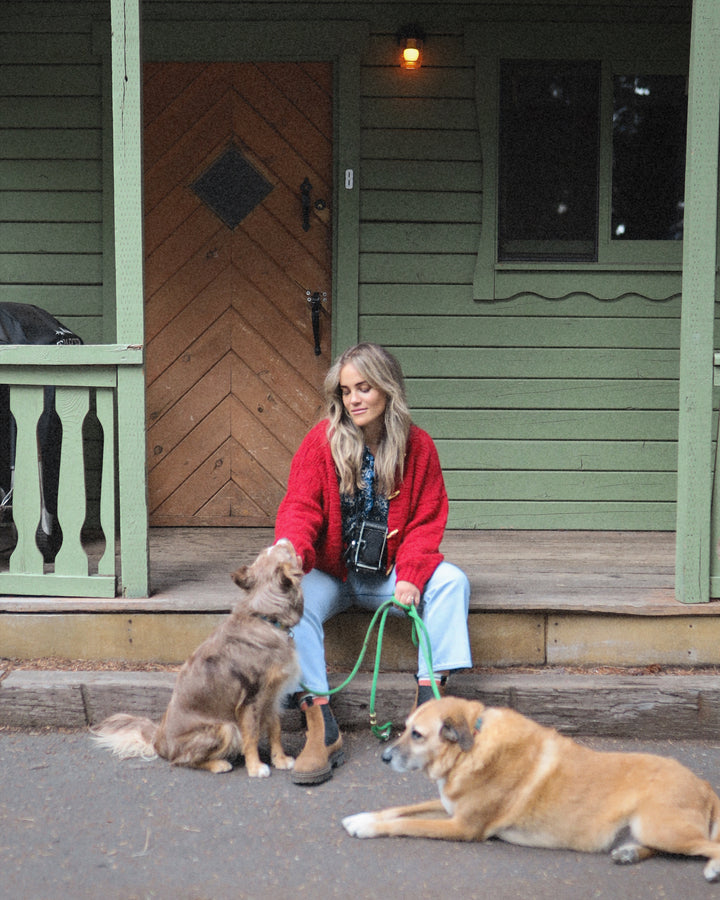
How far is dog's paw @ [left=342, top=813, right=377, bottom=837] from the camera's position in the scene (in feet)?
9.43

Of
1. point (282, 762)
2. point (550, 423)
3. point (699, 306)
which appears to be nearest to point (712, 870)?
point (282, 762)

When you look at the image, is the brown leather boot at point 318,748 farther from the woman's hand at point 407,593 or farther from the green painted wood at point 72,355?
the green painted wood at point 72,355

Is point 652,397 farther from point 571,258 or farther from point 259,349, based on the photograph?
point 259,349

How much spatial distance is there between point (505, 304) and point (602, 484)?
4.08ft

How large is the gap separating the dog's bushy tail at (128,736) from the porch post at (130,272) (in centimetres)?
60

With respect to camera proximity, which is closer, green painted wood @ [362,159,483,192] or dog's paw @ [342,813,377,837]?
dog's paw @ [342,813,377,837]

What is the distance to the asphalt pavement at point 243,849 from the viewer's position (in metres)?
2.62

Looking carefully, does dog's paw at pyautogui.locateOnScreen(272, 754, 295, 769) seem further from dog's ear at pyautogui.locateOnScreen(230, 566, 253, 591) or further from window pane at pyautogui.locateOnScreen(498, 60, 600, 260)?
window pane at pyautogui.locateOnScreen(498, 60, 600, 260)

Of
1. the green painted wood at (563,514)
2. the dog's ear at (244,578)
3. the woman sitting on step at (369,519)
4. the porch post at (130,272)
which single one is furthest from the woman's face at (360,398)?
the green painted wood at (563,514)

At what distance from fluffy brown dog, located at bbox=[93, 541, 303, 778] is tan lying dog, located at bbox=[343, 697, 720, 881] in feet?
2.04

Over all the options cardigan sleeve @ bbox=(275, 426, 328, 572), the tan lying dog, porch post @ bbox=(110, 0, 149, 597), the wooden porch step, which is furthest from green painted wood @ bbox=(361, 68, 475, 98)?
the tan lying dog

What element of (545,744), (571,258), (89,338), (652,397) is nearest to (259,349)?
(89,338)

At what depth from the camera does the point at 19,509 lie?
403 centimetres

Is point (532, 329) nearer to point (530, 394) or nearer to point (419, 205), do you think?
point (530, 394)
